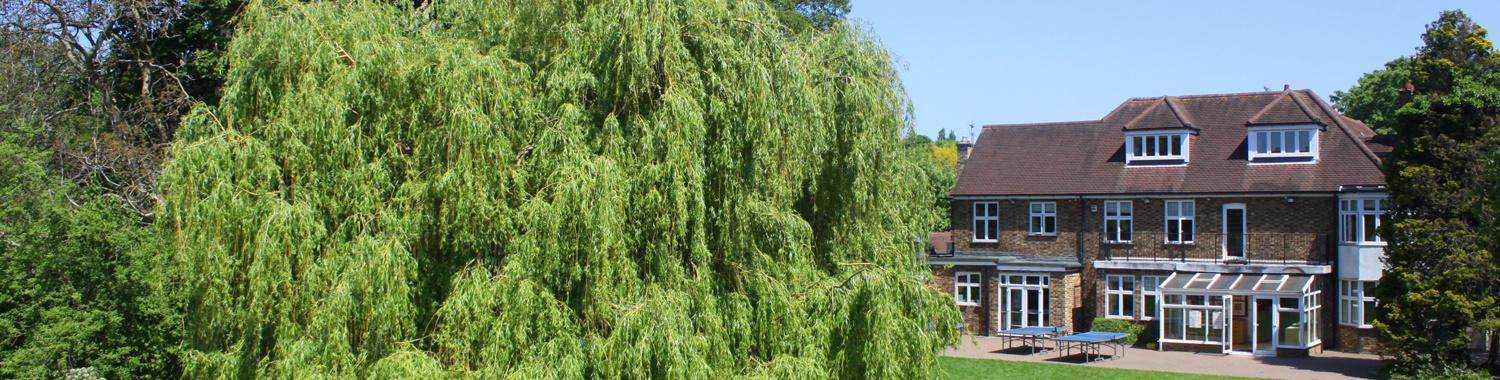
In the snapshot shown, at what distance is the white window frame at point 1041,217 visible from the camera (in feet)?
108

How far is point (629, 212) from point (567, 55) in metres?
1.65

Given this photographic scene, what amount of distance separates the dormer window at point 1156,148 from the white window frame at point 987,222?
12.9 ft

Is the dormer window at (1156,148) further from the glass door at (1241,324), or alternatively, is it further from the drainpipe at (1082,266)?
the glass door at (1241,324)

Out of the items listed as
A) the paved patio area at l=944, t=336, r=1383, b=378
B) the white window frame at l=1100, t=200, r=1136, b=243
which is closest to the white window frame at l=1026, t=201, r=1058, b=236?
the white window frame at l=1100, t=200, r=1136, b=243

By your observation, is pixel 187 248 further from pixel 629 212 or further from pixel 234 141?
pixel 629 212

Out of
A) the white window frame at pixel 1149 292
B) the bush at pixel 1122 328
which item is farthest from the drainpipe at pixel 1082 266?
the white window frame at pixel 1149 292

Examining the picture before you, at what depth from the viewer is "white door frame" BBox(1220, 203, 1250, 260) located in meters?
30.0

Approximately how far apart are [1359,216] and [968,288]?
1051 centimetres

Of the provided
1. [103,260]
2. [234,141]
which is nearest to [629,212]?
[234,141]

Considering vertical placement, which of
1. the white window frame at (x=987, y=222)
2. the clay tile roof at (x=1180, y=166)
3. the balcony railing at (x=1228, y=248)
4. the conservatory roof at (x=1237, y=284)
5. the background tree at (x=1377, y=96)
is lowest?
the conservatory roof at (x=1237, y=284)

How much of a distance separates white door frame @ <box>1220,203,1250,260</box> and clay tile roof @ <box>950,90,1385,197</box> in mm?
529

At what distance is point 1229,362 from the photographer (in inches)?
1074

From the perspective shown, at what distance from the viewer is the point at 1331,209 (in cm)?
2884

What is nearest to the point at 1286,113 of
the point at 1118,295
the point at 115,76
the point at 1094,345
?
the point at 1118,295
